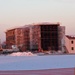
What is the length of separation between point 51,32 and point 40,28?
1.78 meters

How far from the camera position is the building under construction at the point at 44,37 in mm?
35625

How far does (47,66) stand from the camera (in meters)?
4.47

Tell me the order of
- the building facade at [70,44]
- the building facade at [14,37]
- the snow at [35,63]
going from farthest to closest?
the building facade at [14,37] → the building facade at [70,44] → the snow at [35,63]

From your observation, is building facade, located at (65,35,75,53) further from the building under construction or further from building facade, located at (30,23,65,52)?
building facade, located at (30,23,65,52)

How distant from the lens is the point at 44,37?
36750 millimetres

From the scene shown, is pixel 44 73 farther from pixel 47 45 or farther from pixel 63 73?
pixel 47 45

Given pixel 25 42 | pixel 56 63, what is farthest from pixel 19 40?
pixel 56 63

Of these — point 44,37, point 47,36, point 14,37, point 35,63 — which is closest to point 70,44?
point 44,37

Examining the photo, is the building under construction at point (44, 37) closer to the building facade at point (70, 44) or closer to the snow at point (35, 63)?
the building facade at point (70, 44)

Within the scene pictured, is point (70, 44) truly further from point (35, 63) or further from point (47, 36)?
point (35, 63)

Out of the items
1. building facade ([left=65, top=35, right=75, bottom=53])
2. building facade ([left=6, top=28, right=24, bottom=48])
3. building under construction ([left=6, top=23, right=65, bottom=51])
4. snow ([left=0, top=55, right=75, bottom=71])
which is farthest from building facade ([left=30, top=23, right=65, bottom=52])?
snow ([left=0, top=55, right=75, bottom=71])

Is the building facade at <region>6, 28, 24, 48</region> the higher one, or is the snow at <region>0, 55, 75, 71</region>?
the building facade at <region>6, 28, 24, 48</region>

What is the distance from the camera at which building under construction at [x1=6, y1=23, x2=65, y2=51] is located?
3562 cm

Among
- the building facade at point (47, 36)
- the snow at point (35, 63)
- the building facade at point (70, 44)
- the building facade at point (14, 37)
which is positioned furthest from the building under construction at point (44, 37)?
the snow at point (35, 63)
